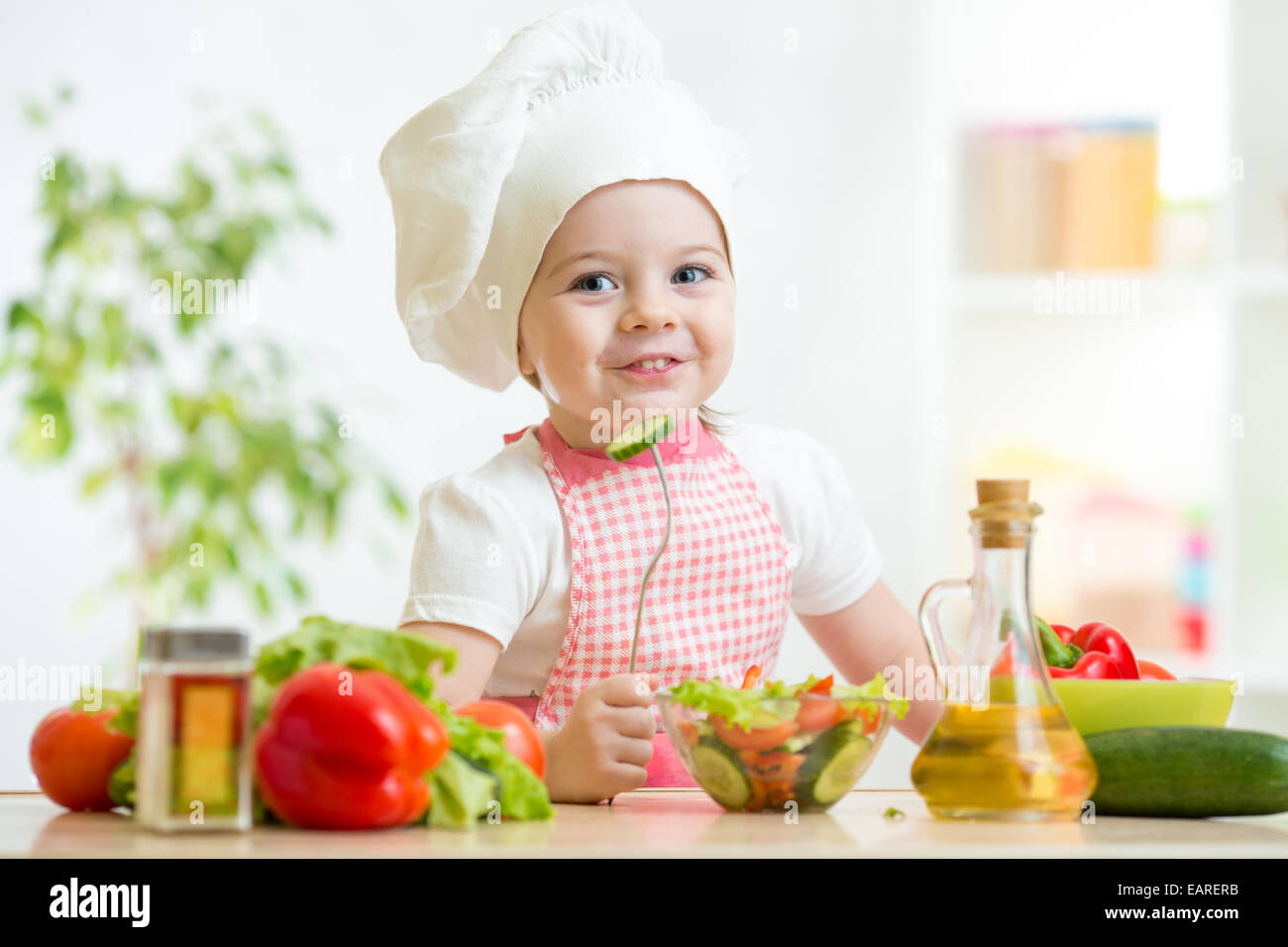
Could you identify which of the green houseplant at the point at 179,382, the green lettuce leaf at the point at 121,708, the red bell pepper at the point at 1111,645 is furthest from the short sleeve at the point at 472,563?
the green houseplant at the point at 179,382

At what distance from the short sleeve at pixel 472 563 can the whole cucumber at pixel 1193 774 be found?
52 centimetres

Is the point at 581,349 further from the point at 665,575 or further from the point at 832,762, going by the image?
the point at 832,762

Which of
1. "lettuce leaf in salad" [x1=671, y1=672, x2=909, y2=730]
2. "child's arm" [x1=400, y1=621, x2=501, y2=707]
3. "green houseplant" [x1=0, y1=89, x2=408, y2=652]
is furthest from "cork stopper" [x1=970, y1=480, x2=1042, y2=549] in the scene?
"green houseplant" [x1=0, y1=89, x2=408, y2=652]

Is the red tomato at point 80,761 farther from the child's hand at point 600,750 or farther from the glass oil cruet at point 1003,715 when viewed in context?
the glass oil cruet at point 1003,715

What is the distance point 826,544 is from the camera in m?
1.40

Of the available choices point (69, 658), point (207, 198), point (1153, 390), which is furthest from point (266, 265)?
point (1153, 390)

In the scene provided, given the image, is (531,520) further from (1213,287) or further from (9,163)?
(9,163)

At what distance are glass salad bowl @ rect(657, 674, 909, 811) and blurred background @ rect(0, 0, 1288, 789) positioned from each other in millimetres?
1944

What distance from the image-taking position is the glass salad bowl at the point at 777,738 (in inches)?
31.4

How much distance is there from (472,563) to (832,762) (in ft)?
1.51

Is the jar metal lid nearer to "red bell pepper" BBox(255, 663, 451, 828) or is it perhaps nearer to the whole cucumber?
"red bell pepper" BBox(255, 663, 451, 828)

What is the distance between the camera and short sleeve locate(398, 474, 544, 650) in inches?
45.7

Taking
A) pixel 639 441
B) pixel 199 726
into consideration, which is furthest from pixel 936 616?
pixel 199 726

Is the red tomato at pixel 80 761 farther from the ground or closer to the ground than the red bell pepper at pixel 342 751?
closer to the ground
